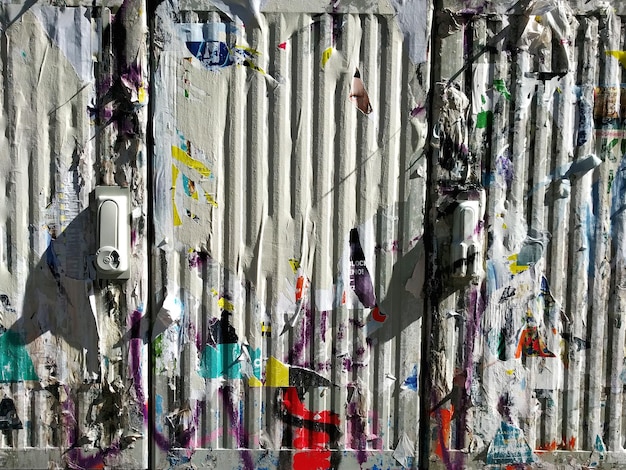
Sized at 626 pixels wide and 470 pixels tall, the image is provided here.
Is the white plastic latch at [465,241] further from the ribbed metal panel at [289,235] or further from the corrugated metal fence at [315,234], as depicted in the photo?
the ribbed metal panel at [289,235]

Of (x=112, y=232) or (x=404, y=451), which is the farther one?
(x=404, y=451)

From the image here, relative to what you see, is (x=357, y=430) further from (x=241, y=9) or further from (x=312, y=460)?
(x=241, y=9)

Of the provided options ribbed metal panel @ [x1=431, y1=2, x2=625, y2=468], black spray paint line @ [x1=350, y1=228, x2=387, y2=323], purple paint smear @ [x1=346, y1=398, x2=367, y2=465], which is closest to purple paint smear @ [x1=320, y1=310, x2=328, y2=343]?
black spray paint line @ [x1=350, y1=228, x2=387, y2=323]

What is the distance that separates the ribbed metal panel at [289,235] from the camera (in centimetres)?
195

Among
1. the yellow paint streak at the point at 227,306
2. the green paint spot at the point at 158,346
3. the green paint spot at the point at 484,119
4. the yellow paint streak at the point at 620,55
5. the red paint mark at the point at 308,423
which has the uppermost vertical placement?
the yellow paint streak at the point at 620,55

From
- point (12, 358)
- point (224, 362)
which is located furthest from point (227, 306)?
point (12, 358)

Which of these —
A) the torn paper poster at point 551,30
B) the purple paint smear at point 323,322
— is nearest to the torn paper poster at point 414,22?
the torn paper poster at point 551,30

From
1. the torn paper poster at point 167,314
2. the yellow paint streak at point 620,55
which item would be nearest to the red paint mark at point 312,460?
the torn paper poster at point 167,314

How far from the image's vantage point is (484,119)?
78.0 inches

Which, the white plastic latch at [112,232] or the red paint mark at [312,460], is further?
the red paint mark at [312,460]

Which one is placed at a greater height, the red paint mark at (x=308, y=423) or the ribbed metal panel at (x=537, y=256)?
the ribbed metal panel at (x=537, y=256)

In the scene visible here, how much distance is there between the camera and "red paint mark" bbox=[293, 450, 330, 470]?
6.61 ft

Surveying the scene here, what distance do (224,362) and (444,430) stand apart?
0.70 m

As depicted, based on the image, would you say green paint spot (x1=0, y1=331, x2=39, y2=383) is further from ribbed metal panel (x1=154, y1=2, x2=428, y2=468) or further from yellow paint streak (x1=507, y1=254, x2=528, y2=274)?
yellow paint streak (x1=507, y1=254, x2=528, y2=274)
